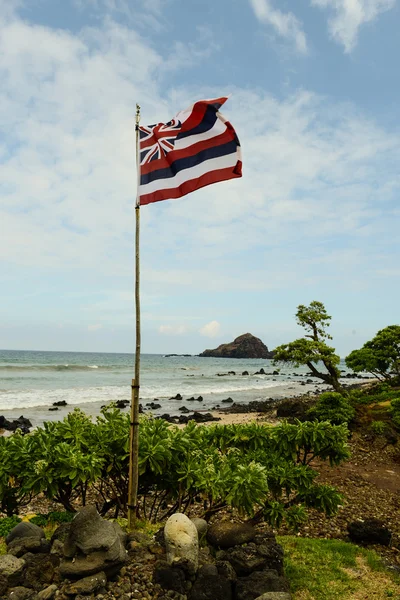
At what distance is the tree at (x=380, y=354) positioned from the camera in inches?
1137

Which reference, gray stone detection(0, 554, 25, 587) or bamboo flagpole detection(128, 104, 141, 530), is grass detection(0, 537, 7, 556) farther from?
bamboo flagpole detection(128, 104, 141, 530)

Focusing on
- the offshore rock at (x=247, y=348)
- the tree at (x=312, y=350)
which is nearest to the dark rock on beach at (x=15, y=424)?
the tree at (x=312, y=350)

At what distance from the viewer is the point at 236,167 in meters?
8.10

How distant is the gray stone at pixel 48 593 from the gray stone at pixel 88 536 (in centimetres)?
40

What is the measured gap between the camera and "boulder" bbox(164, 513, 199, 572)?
5949 mm

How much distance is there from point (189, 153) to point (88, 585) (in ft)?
21.7

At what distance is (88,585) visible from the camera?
18.1 ft

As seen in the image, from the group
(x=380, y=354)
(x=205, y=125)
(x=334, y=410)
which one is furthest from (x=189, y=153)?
(x=380, y=354)

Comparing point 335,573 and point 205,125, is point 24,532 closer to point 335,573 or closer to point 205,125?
point 335,573

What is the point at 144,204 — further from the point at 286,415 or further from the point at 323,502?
the point at 286,415

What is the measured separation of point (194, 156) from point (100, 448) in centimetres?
530

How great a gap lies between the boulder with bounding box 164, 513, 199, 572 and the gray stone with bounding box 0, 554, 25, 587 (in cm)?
185

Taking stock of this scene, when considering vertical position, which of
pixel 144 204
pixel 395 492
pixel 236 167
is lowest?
pixel 395 492

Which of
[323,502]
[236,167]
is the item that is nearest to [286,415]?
[323,502]
